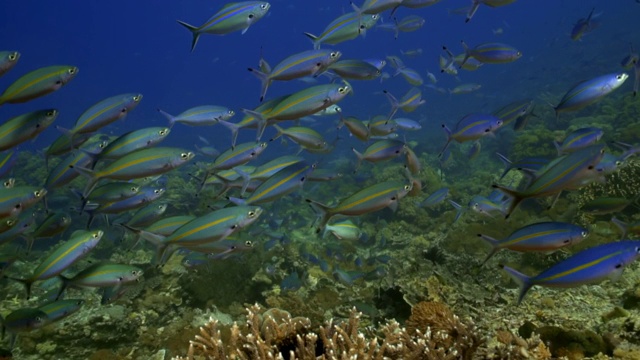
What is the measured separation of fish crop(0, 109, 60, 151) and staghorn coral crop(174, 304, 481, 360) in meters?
Result: 3.20

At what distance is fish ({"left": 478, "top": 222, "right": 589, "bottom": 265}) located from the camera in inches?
128

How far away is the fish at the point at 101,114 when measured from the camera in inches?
181

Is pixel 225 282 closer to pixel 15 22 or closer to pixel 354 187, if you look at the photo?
pixel 354 187

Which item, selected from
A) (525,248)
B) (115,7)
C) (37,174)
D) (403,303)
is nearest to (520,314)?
(403,303)

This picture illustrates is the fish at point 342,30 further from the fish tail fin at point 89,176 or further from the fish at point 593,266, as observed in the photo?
the fish at point 593,266

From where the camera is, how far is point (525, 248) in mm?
3383

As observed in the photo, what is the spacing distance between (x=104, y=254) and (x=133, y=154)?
9.24m

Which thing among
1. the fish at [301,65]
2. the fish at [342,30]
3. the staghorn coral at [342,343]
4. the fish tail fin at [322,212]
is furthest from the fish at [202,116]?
the staghorn coral at [342,343]

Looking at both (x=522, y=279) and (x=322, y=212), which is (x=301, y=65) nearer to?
(x=322, y=212)

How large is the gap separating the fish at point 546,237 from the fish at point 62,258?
451 cm

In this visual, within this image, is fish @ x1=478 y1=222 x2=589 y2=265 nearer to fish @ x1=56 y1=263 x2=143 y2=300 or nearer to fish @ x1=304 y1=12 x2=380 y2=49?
fish @ x1=304 y1=12 x2=380 y2=49

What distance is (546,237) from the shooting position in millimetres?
3309

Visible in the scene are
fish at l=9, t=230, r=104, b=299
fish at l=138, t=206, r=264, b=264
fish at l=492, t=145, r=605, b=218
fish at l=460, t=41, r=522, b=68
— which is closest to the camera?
fish at l=492, t=145, r=605, b=218

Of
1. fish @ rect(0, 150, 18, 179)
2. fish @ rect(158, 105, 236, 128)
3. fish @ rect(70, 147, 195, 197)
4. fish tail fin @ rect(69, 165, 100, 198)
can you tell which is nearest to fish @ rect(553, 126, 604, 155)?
fish @ rect(158, 105, 236, 128)
